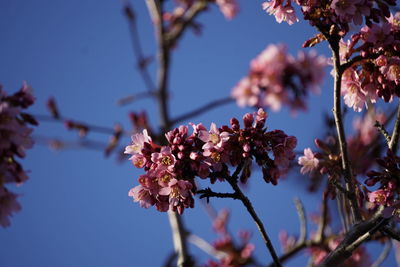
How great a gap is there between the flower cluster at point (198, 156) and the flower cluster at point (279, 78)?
340 centimetres

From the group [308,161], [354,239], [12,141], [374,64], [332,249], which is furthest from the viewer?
[332,249]

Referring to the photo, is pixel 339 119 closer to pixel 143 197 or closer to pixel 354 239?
pixel 354 239

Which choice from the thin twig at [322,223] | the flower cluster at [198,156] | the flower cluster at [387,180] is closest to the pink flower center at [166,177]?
the flower cluster at [198,156]

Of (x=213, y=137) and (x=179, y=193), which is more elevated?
(x=213, y=137)

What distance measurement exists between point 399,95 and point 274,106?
3.41 m

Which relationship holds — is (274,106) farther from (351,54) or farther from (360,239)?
(360,239)

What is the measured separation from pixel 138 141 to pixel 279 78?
3760mm

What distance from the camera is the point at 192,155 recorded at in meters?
2.01

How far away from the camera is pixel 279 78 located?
562 cm

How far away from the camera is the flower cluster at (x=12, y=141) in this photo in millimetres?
1957

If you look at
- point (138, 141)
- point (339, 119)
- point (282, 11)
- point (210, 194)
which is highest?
point (282, 11)

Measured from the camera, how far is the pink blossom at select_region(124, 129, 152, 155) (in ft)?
7.06

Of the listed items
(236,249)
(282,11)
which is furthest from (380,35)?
(236,249)

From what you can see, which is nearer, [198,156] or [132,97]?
[198,156]
